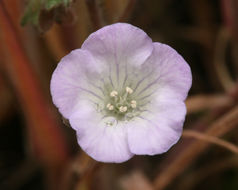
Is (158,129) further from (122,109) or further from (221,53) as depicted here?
(221,53)

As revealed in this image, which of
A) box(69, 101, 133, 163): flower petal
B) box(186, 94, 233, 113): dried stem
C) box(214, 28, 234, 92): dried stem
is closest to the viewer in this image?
box(69, 101, 133, 163): flower petal

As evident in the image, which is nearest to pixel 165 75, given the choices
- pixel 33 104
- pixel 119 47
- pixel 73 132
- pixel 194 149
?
pixel 119 47

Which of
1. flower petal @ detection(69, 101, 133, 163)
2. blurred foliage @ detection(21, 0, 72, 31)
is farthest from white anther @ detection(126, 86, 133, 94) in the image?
blurred foliage @ detection(21, 0, 72, 31)

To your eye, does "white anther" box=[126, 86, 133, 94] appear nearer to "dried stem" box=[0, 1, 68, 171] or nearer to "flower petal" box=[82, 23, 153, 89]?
"flower petal" box=[82, 23, 153, 89]

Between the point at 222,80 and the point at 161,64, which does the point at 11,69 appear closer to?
the point at 161,64

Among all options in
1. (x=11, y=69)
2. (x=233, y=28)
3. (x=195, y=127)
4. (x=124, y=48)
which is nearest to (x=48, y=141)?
(x=11, y=69)
